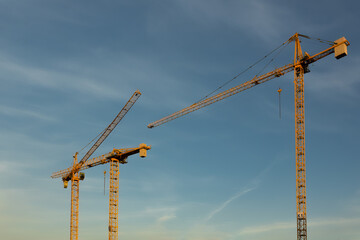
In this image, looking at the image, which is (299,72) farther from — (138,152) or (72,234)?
(72,234)

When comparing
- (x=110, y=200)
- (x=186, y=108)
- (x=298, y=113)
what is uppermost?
(x=186, y=108)

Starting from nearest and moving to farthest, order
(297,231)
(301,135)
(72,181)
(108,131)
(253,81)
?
(297,231)
(301,135)
(253,81)
(108,131)
(72,181)

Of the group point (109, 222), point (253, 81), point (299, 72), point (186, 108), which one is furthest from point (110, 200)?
→ point (299, 72)

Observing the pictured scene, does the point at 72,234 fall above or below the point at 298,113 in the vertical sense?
below

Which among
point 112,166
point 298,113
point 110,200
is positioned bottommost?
point 110,200

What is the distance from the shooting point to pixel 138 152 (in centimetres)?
13975

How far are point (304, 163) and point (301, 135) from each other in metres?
7.62

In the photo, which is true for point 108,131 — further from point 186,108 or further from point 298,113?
point 298,113

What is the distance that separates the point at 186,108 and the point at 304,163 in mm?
51511

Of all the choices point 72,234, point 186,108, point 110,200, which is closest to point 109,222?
point 110,200

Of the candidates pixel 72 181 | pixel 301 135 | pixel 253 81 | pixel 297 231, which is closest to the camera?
pixel 297 231

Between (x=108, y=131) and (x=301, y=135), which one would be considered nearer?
(x=301, y=135)

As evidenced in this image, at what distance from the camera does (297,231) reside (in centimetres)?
10644

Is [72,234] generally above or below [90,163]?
below
